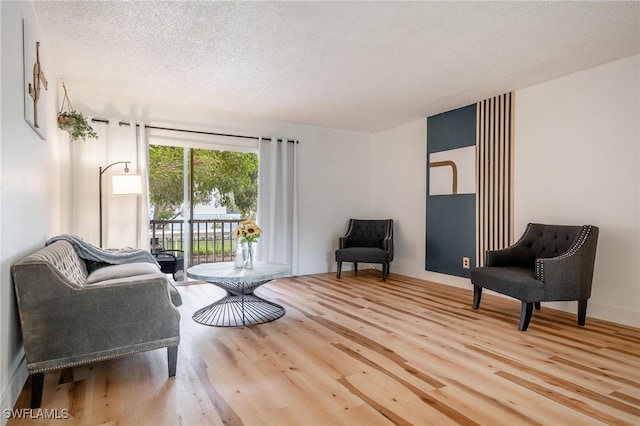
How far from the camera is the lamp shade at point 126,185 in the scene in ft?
12.6

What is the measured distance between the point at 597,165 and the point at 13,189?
4453 mm

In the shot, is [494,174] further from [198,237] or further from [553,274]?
[198,237]

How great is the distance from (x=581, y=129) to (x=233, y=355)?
3745 millimetres

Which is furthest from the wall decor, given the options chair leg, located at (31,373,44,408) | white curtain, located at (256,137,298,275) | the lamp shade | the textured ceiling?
white curtain, located at (256,137,298,275)

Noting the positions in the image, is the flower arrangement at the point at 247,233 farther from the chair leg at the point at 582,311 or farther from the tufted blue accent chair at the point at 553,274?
the chair leg at the point at 582,311

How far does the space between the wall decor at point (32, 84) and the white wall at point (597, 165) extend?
4.37m

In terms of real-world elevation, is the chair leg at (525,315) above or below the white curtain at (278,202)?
below

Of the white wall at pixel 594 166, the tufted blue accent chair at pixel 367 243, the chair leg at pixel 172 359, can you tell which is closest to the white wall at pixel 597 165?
the white wall at pixel 594 166

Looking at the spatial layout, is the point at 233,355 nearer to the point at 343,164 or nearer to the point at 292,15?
the point at 292,15

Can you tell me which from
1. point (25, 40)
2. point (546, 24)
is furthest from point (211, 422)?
point (546, 24)

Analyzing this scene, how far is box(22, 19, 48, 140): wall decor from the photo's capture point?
209cm

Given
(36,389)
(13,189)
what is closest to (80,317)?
(36,389)

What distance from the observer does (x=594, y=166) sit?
11.0ft

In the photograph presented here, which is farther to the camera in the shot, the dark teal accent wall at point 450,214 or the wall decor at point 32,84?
the dark teal accent wall at point 450,214
